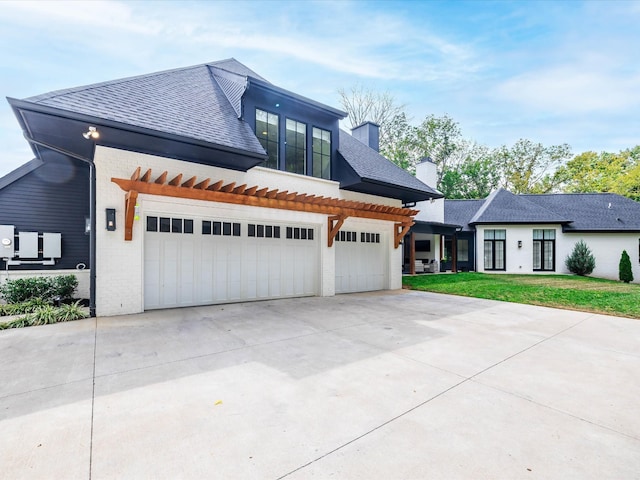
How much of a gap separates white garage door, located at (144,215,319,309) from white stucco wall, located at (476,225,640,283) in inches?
573

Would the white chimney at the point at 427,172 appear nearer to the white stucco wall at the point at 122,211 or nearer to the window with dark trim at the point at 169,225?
the white stucco wall at the point at 122,211

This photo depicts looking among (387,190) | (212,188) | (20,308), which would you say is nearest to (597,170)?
(387,190)

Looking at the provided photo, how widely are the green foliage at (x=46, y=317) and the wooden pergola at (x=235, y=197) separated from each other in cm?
185

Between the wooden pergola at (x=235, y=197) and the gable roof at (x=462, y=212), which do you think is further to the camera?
the gable roof at (x=462, y=212)

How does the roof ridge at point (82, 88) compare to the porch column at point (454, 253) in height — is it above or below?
above

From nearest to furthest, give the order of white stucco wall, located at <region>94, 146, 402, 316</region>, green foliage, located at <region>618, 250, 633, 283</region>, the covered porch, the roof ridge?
1. the roof ridge
2. white stucco wall, located at <region>94, 146, 402, 316</region>
3. green foliage, located at <region>618, 250, 633, 283</region>
4. the covered porch

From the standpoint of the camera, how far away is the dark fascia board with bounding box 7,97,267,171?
16.3 ft

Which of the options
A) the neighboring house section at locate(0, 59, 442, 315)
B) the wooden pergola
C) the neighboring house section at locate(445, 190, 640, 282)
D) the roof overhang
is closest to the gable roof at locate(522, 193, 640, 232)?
the neighboring house section at locate(445, 190, 640, 282)

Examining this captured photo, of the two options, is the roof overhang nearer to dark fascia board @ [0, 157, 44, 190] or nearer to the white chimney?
the white chimney

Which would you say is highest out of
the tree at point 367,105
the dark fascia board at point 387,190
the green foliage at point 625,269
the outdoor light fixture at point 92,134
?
the tree at point 367,105

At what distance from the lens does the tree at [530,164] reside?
3095 centimetres

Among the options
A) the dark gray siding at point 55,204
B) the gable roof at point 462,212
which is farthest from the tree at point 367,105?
the dark gray siding at point 55,204

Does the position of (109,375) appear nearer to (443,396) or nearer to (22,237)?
(443,396)

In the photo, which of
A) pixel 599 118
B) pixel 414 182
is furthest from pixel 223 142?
pixel 599 118
